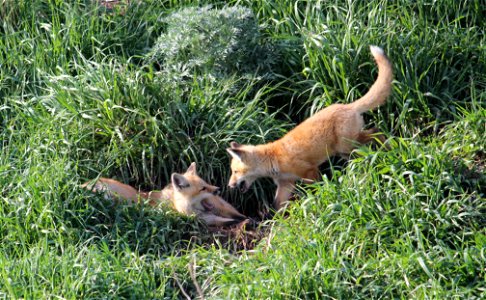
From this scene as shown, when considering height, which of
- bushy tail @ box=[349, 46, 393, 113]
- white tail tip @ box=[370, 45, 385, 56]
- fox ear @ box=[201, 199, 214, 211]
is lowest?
fox ear @ box=[201, 199, 214, 211]

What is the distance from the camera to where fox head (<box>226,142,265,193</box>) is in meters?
8.77

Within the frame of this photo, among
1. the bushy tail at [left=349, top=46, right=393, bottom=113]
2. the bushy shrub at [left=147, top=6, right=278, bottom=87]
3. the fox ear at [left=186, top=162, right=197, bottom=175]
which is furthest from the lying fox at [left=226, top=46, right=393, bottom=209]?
the bushy shrub at [left=147, top=6, right=278, bottom=87]

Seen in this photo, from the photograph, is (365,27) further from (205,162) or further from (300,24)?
(205,162)

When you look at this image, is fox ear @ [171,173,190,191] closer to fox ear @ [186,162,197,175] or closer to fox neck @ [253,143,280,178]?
fox ear @ [186,162,197,175]

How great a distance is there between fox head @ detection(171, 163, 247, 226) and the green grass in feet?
0.63

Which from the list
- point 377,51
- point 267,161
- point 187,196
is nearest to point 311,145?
point 267,161

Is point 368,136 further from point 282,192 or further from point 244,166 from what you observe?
point 244,166

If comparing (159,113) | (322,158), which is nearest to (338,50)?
(322,158)

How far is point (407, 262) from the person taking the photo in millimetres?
7363

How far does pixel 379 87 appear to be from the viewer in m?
8.86

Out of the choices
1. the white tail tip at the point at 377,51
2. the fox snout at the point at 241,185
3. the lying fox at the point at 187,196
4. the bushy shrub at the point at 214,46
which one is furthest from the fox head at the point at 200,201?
the white tail tip at the point at 377,51

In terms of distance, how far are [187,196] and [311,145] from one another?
1.14m

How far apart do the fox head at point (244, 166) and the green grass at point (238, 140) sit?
253 millimetres

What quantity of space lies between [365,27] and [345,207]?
7.50ft
